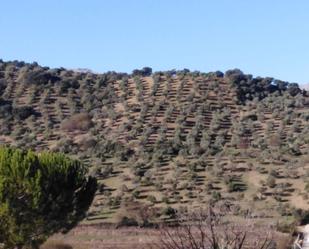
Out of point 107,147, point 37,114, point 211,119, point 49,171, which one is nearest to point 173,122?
point 211,119

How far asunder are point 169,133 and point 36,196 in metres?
34.9

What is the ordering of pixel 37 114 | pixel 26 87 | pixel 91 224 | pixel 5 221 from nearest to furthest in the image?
pixel 5 221 < pixel 91 224 < pixel 37 114 < pixel 26 87

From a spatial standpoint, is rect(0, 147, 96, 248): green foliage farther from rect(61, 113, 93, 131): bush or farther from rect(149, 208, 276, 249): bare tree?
rect(61, 113, 93, 131): bush

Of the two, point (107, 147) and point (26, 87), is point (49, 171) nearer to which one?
point (107, 147)

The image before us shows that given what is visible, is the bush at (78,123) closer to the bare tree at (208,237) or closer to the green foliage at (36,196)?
the green foliage at (36,196)

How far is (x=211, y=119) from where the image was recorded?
71.1 meters

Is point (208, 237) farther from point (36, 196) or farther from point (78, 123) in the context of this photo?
point (78, 123)

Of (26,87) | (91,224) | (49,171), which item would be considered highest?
(26,87)

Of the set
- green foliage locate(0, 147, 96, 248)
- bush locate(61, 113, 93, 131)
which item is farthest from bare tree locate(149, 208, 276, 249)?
bush locate(61, 113, 93, 131)

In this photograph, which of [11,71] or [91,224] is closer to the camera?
[91,224]

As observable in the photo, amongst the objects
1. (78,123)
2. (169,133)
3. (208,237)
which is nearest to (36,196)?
(208,237)

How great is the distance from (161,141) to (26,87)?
22.9m

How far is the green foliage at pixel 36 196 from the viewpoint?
32.9 m

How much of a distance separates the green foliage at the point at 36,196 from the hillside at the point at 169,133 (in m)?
10.5
